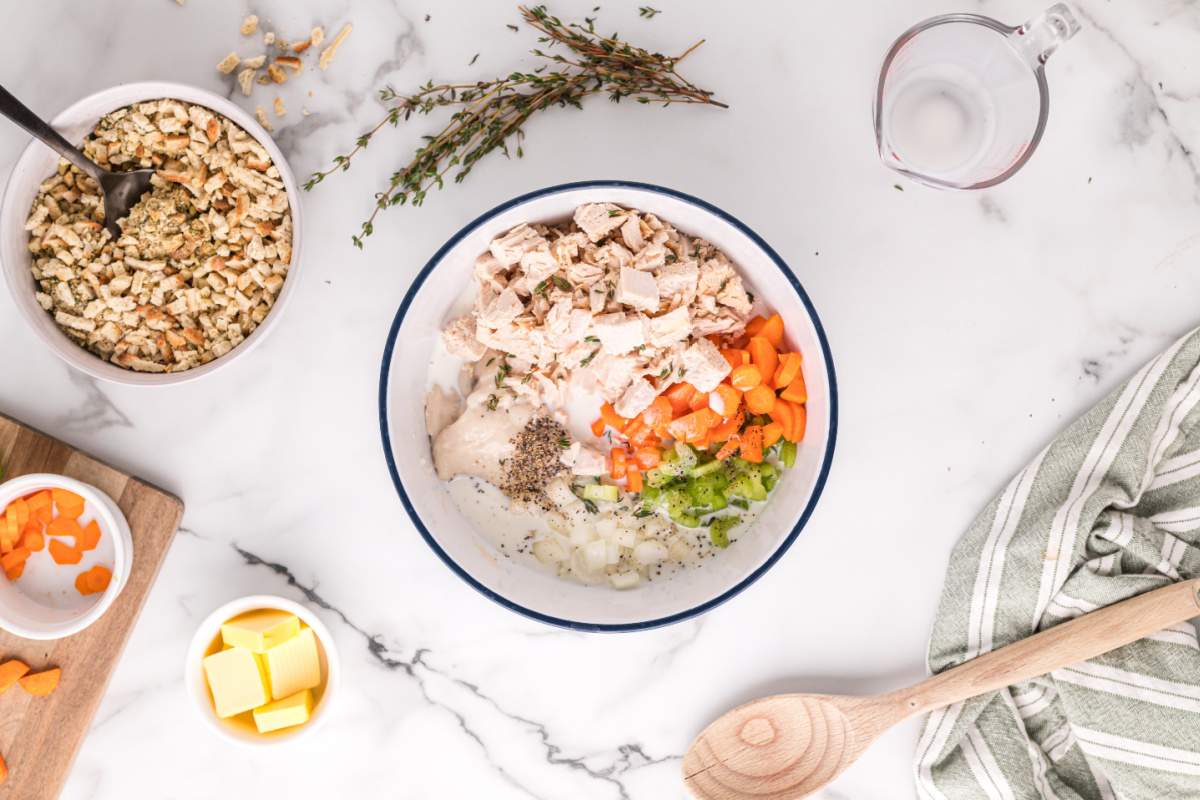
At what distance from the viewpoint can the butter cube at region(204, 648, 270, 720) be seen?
1553 mm

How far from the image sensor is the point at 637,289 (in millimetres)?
1407

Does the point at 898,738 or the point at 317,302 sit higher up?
the point at 317,302

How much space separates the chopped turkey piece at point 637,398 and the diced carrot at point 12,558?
111 cm

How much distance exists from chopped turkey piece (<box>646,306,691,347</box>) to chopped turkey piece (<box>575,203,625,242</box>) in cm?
17

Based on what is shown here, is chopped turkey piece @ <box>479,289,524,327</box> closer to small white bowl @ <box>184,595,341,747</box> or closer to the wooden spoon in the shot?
small white bowl @ <box>184,595,341,747</box>

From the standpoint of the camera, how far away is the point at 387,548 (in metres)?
1.67

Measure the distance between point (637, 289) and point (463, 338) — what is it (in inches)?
13.2

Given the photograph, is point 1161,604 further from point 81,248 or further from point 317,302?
point 81,248

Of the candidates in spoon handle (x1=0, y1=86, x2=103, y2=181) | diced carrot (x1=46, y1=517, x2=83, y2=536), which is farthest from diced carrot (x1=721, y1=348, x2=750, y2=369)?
diced carrot (x1=46, y1=517, x2=83, y2=536)

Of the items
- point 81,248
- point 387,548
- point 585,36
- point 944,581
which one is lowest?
point 387,548

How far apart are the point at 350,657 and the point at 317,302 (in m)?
0.68

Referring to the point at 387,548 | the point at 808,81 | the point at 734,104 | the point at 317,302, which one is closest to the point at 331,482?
the point at 387,548

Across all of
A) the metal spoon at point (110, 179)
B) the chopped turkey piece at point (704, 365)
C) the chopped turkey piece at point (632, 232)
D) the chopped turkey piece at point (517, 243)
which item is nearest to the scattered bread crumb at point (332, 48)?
the metal spoon at point (110, 179)

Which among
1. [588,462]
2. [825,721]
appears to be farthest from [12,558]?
[825,721]
